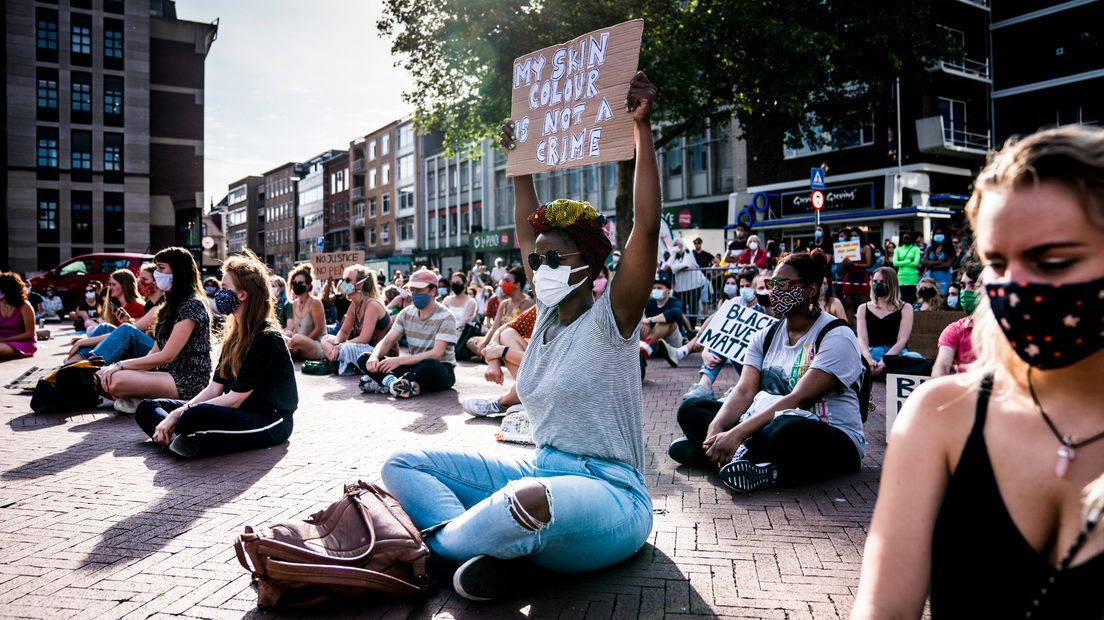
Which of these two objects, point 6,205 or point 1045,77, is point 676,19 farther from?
point 6,205

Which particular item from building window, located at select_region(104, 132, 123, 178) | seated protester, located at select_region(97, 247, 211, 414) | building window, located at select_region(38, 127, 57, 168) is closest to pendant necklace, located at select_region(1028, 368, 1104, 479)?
seated protester, located at select_region(97, 247, 211, 414)

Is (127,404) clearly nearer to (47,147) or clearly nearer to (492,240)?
(492,240)

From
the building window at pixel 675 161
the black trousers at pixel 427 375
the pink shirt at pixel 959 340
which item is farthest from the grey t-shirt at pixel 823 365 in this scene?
the building window at pixel 675 161

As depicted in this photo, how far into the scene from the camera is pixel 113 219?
2040 inches

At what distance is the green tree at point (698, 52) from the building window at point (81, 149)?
3867cm

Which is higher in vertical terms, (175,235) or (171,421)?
(175,235)

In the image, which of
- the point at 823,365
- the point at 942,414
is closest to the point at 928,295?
the point at 823,365

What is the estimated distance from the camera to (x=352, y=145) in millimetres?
80438

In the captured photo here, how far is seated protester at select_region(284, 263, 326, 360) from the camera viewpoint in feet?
40.8

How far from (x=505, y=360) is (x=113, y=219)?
172 feet

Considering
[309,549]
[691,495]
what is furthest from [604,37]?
[309,549]

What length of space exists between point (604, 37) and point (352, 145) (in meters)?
80.0

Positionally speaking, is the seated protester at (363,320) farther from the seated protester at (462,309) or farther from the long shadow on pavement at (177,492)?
the long shadow on pavement at (177,492)

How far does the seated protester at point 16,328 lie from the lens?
11.9m
